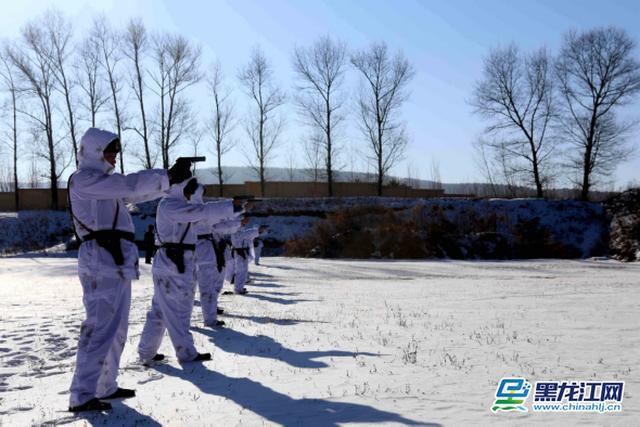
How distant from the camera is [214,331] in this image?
9719mm

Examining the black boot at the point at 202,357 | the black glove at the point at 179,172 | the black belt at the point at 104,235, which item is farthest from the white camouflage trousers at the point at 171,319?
the black belt at the point at 104,235

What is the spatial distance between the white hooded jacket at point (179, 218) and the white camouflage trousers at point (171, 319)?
0.16 meters

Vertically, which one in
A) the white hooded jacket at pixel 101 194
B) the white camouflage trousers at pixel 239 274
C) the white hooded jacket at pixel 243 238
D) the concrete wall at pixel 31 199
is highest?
the concrete wall at pixel 31 199

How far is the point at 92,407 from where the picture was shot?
17.3 feet

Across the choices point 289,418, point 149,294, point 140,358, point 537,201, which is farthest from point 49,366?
point 537,201

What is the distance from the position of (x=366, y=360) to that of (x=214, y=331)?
372 cm

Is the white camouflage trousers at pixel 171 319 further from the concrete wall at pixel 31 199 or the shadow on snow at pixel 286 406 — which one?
the concrete wall at pixel 31 199

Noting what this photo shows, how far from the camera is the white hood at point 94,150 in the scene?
18.1 ft

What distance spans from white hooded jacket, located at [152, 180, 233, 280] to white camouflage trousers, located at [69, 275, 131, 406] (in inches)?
65.5

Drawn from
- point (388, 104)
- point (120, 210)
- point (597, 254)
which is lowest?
point (597, 254)

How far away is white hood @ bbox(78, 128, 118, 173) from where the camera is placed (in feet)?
18.1

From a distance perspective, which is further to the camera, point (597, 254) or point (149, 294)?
point (597, 254)

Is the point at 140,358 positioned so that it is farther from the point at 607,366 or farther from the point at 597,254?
the point at 597,254

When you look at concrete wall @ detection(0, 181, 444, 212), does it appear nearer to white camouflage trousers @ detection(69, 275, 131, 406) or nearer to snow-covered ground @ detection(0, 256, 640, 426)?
snow-covered ground @ detection(0, 256, 640, 426)
